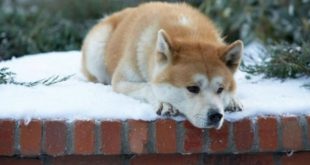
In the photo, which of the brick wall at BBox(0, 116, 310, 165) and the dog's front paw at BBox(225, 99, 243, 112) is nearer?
the brick wall at BBox(0, 116, 310, 165)

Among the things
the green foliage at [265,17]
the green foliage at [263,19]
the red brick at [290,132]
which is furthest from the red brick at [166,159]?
the green foliage at [265,17]

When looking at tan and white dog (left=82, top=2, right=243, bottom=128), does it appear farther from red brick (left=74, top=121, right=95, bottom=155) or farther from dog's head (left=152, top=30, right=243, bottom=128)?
red brick (left=74, top=121, right=95, bottom=155)

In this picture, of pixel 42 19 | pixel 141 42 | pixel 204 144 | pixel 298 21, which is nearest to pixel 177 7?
pixel 141 42

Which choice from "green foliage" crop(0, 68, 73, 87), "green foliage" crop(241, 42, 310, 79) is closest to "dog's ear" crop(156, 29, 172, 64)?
"green foliage" crop(0, 68, 73, 87)

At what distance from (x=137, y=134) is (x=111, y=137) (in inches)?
5.2

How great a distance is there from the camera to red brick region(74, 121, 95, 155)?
10.5ft

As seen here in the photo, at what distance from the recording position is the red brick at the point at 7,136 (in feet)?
10.6

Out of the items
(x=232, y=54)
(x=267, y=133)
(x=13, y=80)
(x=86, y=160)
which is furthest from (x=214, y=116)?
(x=13, y=80)

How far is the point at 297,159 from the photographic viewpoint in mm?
3414

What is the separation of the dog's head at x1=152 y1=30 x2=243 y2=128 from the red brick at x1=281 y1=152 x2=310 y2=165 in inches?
17.3

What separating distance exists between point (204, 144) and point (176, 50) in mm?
530

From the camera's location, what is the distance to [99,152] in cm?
322

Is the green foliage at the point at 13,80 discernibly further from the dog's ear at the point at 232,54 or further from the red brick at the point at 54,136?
the dog's ear at the point at 232,54

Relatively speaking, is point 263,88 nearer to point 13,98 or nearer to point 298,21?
point 13,98
